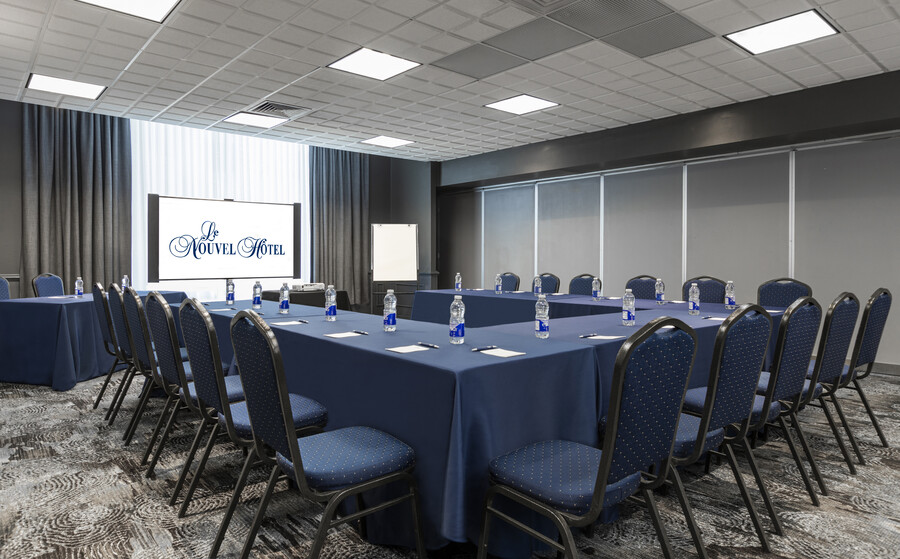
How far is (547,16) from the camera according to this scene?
3805 millimetres

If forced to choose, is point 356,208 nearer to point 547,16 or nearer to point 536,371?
point 547,16

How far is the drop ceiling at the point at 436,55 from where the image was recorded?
371 centimetres

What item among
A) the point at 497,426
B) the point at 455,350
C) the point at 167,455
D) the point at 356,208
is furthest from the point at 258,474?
Answer: the point at 356,208

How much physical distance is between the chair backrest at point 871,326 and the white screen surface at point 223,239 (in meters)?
7.38

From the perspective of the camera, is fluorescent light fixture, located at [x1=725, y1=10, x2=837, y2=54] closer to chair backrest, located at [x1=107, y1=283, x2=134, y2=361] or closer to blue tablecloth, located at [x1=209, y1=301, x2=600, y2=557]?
blue tablecloth, located at [x1=209, y1=301, x2=600, y2=557]

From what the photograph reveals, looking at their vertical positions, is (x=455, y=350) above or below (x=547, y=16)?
below

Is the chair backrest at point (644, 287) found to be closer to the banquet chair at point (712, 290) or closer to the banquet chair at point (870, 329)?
the banquet chair at point (712, 290)

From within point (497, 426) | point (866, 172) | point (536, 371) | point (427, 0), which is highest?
point (427, 0)

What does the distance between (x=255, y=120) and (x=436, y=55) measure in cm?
319

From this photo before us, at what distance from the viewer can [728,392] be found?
1.98 meters

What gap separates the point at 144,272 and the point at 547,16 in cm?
648

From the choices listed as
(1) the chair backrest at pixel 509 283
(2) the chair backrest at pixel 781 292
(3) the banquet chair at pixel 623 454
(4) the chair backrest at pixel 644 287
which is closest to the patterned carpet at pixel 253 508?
(3) the banquet chair at pixel 623 454

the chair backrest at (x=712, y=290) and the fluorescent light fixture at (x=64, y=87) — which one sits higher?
the fluorescent light fixture at (x=64, y=87)

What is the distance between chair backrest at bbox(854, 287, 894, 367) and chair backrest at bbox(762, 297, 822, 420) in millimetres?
688
